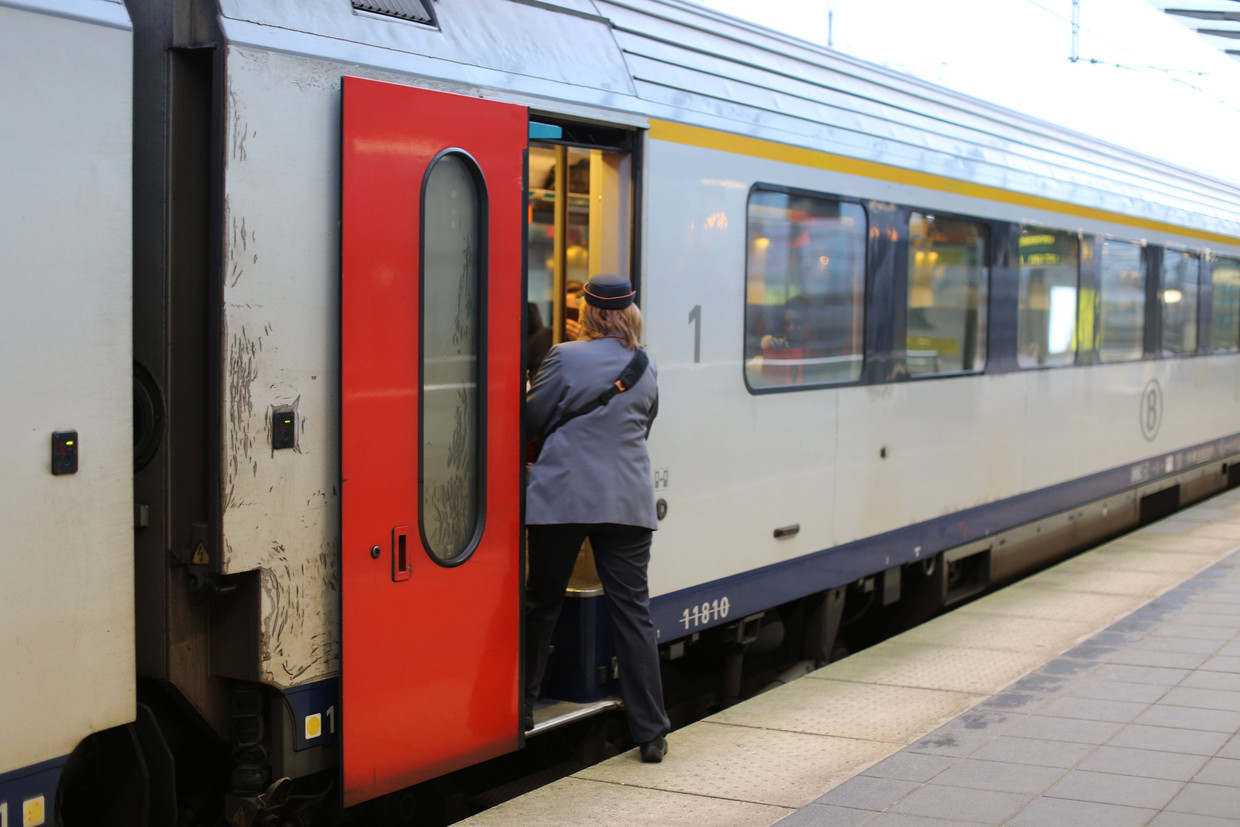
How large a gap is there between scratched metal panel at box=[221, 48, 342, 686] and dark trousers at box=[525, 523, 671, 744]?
96cm

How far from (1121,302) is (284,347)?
8027mm

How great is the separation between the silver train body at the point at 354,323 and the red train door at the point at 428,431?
49 mm

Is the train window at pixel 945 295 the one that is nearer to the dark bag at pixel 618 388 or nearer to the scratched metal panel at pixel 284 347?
the dark bag at pixel 618 388

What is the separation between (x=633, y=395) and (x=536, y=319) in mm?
2352

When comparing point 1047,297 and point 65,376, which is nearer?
point 65,376

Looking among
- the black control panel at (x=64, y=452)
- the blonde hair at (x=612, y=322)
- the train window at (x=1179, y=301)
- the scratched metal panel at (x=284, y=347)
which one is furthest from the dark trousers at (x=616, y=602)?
the train window at (x=1179, y=301)

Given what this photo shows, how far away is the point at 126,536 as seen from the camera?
2.96 metres

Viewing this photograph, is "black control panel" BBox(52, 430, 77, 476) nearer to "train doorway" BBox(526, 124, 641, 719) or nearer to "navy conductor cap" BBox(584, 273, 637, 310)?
"navy conductor cap" BBox(584, 273, 637, 310)

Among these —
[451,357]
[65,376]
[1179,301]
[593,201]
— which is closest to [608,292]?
[593,201]

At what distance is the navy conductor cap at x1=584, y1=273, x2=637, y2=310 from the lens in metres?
4.26

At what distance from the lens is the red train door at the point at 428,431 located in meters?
3.46

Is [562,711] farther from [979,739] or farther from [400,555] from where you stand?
[979,739]

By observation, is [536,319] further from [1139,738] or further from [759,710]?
[1139,738]

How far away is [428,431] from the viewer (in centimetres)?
372
